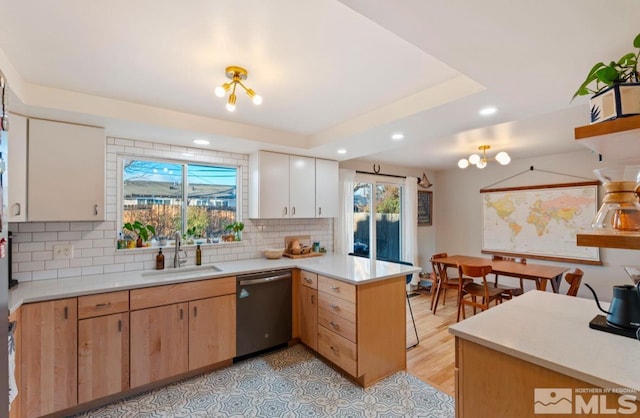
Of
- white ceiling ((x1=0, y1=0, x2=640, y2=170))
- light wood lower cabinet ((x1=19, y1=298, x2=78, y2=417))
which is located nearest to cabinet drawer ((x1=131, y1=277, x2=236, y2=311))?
light wood lower cabinet ((x1=19, y1=298, x2=78, y2=417))

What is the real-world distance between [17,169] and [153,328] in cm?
146

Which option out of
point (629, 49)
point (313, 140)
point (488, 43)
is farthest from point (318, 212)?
point (629, 49)

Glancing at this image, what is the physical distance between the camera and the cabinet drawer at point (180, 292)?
7.39 ft

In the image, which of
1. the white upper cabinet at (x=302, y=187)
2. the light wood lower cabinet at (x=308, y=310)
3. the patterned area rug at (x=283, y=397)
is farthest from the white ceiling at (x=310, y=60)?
the patterned area rug at (x=283, y=397)

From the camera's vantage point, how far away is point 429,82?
6.44ft

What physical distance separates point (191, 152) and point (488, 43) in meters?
2.79

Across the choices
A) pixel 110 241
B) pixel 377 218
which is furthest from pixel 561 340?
pixel 377 218

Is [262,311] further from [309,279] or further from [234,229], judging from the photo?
[234,229]

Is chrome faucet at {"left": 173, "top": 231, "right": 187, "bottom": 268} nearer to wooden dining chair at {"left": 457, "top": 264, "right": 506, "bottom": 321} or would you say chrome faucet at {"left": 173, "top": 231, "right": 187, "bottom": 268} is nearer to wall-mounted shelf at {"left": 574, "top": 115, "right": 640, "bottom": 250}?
wall-mounted shelf at {"left": 574, "top": 115, "right": 640, "bottom": 250}

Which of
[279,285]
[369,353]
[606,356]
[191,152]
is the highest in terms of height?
[191,152]

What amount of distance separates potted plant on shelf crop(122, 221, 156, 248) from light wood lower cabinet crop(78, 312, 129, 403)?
0.81 m

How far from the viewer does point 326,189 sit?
12.2 ft

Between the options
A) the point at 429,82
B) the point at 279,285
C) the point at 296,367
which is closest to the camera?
the point at 429,82

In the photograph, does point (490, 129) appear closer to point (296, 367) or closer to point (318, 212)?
point (318, 212)
